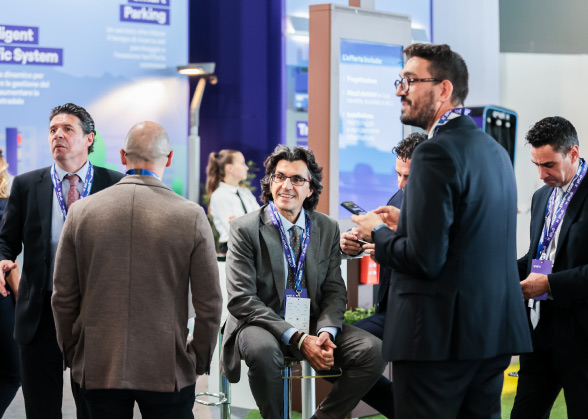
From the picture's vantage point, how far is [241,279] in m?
3.53

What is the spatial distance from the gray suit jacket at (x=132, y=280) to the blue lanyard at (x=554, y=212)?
5.04 ft

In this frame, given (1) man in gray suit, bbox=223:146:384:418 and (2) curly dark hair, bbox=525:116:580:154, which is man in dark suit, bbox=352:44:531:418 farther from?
(1) man in gray suit, bbox=223:146:384:418

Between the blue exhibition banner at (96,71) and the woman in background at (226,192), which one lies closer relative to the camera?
the woman in background at (226,192)

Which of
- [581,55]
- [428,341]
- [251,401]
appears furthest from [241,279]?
[581,55]

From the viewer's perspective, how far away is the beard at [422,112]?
2.52 metres

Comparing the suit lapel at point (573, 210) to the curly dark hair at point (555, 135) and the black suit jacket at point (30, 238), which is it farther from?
the black suit jacket at point (30, 238)

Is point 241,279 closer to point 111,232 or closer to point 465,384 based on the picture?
point 111,232

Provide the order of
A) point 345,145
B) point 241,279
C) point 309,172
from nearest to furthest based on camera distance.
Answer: point 241,279
point 309,172
point 345,145

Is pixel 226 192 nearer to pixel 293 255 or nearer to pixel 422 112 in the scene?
pixel 293 255

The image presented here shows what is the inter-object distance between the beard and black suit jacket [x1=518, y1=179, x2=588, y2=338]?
993mm

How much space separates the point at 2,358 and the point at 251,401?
165cm

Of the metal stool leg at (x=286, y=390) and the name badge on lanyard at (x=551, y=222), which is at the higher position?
the name badge on lanyard at (x=551, y=222)

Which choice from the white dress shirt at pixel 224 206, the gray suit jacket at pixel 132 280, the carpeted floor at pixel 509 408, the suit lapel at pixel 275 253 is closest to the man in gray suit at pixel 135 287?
the gray suit jacket at pixel 132 280

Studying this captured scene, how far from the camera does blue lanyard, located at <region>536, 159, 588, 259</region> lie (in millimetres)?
3279
